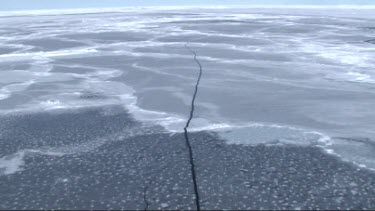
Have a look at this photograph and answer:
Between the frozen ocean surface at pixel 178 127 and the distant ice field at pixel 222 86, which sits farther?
the distant ice field at pixel 222 86

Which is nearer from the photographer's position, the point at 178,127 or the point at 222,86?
the point at 178,127

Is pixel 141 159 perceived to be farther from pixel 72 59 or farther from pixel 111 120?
pixel 72 59

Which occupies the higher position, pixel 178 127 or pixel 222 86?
pixel 178 127

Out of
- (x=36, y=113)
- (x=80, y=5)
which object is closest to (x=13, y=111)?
(x=36, y=113)

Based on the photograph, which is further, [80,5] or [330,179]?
[80,5]
